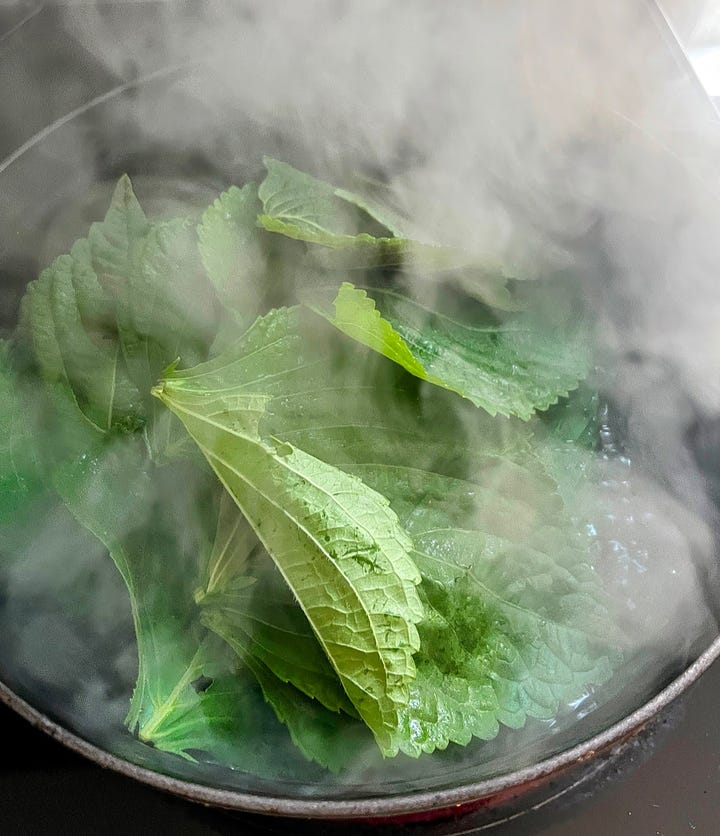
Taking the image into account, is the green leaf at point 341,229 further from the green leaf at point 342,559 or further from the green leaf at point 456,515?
the green leaf at point 342,559

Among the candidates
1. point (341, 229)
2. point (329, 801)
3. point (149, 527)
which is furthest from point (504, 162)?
point (329, 801)

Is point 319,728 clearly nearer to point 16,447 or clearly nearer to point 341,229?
point 16,447

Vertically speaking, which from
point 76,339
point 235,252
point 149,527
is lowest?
point 149,527

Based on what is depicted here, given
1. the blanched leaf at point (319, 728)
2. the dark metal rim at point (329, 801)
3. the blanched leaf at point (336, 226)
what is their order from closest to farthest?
the dark metal rim at point (329, 801), the blanched leaf at point (319, 728), the blanched leaf at point (336, 226)

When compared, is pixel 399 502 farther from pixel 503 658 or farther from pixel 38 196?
pixel 38 196

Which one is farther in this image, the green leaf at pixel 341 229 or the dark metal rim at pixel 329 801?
the green leaf at pixel 341 229

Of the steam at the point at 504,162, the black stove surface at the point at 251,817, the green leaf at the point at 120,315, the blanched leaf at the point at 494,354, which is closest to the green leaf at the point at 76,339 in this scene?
the green leaf at the point at 120,315
